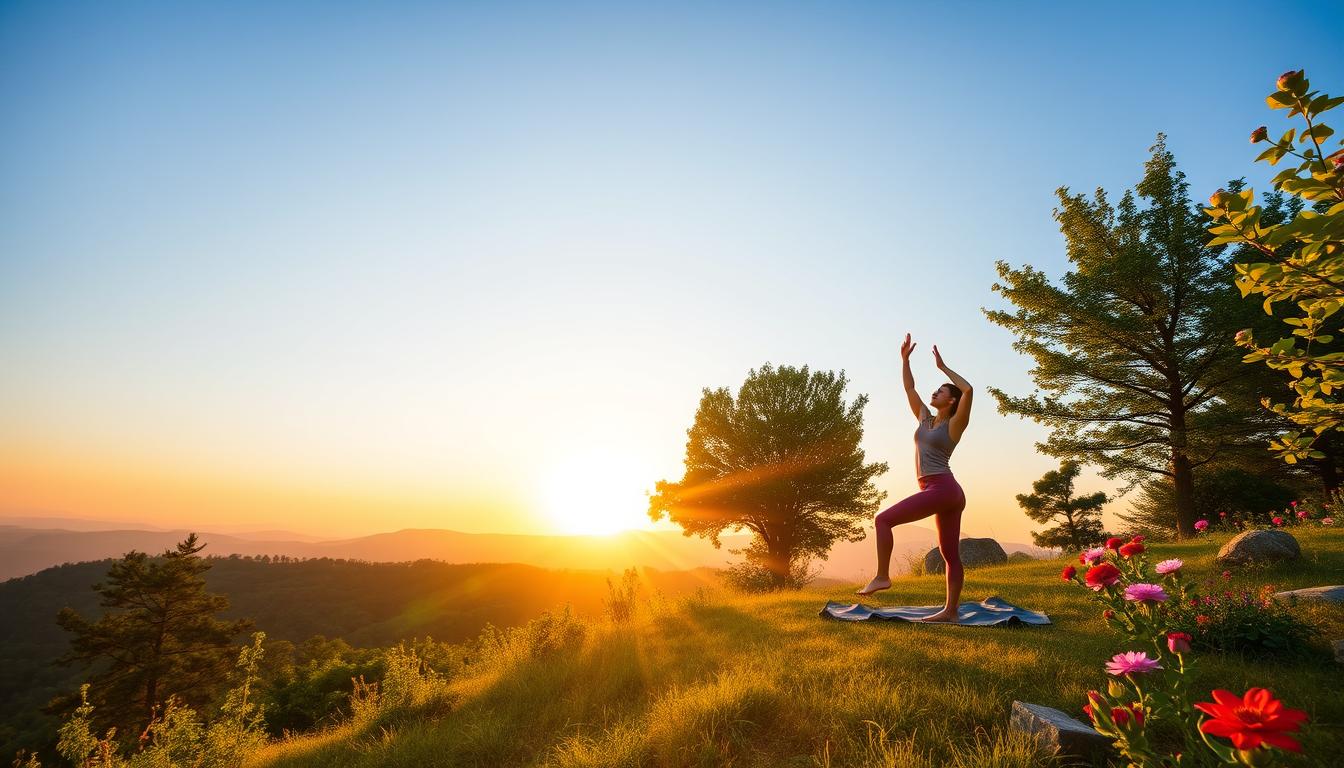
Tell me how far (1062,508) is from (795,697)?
30437mm

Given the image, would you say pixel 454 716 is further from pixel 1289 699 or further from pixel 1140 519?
pixel 1140 519

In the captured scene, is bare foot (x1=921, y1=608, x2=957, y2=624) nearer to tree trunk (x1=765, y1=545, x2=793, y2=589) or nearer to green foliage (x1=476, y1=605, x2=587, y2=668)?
green foliage (x1=476, y1=605, x2=587, y2=668)

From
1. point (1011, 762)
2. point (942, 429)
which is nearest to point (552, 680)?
point (1011, 762)

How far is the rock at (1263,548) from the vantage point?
7809 mm

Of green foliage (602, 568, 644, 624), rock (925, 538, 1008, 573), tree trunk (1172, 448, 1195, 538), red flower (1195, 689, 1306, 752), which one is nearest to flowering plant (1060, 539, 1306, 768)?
red flower (1195, 689, 1306, 752)

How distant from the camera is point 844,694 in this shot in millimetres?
3840

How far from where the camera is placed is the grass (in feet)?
10.9

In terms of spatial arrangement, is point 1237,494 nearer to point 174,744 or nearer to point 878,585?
point 878,585

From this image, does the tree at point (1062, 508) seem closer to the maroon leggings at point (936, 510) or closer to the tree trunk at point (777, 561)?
the tree trunk at point (777, 561)

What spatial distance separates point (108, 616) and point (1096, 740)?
39.7m

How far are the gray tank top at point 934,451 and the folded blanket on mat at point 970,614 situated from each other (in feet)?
6.37

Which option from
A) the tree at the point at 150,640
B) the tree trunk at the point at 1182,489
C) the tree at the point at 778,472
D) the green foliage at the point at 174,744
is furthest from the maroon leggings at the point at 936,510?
the tree at the point at 150,640

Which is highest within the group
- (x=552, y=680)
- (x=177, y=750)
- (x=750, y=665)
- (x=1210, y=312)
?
(x=1210, y=312)

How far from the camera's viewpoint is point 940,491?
593 cm
